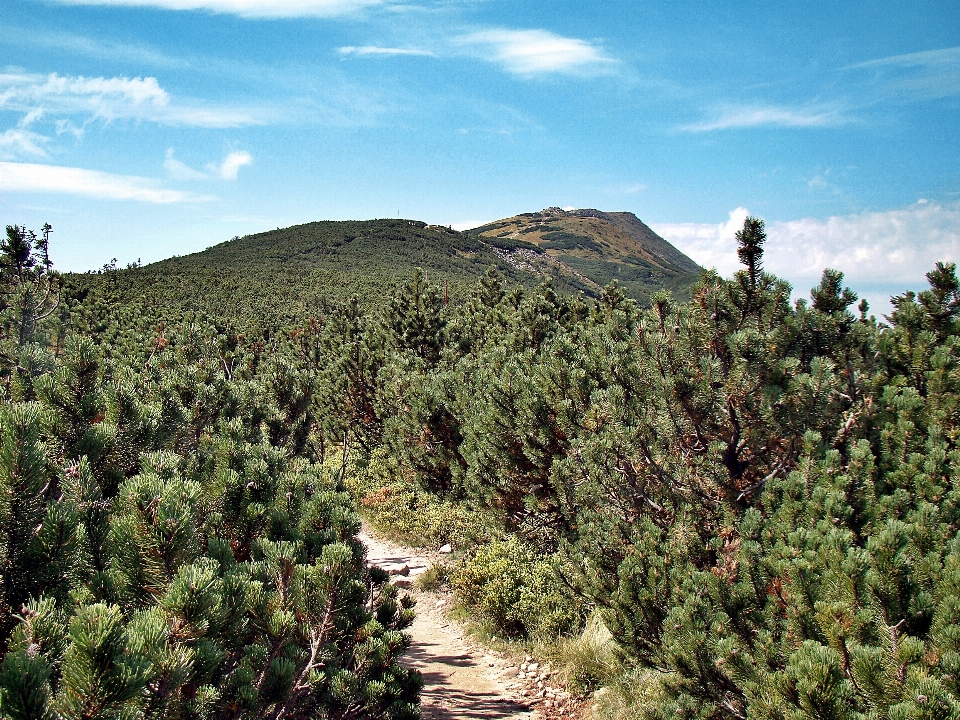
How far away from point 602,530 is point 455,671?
281 cm

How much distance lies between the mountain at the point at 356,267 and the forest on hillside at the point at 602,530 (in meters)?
1.28

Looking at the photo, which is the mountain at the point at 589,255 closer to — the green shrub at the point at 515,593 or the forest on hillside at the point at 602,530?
the green shrub at the point at 515,593

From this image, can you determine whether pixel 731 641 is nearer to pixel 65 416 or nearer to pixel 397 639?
pixel 397 639

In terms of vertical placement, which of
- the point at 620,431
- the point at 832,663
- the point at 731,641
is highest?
the point at 620,431

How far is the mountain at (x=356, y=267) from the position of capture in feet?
149

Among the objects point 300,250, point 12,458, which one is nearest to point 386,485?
point 12,458

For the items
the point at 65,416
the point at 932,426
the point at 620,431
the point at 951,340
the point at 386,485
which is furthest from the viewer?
the point at 386,485

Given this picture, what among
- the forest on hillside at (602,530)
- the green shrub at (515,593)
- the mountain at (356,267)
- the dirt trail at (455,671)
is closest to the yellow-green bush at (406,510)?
the green shrub at (515,593)

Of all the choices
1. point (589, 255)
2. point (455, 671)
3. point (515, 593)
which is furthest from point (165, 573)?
point (589, 255)

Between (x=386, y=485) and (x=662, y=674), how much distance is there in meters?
10.2

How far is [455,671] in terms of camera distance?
22.7 ft

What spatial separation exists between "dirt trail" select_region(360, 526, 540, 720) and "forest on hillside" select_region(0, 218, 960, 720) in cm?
53

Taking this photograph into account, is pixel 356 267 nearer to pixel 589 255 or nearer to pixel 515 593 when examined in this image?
pixel 515 593

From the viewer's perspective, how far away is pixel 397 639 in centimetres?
380
